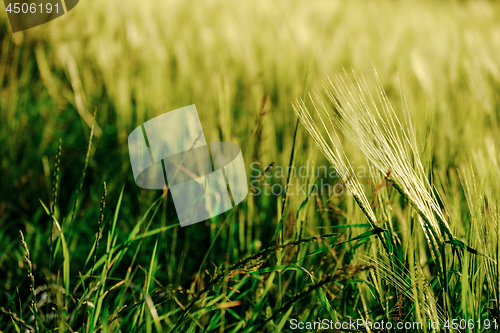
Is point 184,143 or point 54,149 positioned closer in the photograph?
point 184,143

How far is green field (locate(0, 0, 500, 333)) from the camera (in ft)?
1.51

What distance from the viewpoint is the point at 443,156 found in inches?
32.7

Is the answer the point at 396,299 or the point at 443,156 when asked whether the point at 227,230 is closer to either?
the point at 396,299

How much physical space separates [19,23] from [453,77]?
138 cm

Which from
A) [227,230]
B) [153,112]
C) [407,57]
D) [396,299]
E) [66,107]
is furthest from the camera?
[407,57]

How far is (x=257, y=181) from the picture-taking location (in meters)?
0.66

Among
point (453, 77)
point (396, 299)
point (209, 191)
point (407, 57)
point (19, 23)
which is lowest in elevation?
point (396, 299)

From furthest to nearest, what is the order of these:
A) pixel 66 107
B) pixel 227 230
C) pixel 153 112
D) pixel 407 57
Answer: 1. pixel 407 57
2. pixel 66 107
3. pixel 153 112
4. pixel 227 230

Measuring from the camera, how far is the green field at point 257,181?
461mm

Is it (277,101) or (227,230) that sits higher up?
(277,101)

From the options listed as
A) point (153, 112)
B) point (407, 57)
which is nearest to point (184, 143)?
point (153, 112)

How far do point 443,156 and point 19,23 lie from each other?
1.26m

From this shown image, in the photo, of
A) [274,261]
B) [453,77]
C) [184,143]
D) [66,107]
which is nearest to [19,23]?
[66,107]

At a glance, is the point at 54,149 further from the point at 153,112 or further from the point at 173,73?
the point at 173,73
